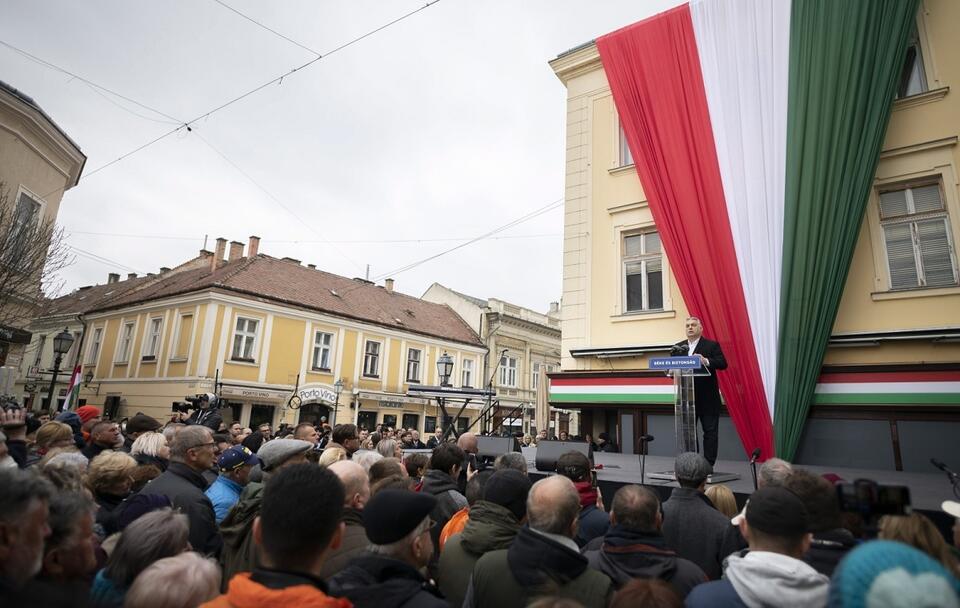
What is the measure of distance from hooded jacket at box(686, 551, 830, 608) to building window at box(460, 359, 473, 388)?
29.9 metres

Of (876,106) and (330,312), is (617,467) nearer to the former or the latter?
(876,106)

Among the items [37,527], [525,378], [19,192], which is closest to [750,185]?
[37,527]

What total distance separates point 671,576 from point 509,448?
16.5ft

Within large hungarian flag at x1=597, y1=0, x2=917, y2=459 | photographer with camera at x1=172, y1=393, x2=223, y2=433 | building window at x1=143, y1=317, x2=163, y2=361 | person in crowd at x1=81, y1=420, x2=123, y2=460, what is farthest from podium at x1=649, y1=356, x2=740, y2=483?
building window at x1=143, y1=317, x2=163, y2=361

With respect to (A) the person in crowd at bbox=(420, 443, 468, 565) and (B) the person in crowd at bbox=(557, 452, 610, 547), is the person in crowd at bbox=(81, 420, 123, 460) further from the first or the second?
(B) the person in crowd at bbox=(557, 452, 610, 547)

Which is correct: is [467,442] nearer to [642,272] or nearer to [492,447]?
[492,447]

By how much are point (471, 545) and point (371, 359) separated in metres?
25.2

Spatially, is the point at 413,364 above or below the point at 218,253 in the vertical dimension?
below

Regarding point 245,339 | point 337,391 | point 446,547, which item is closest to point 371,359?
point 337,391

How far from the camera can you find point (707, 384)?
6.04m

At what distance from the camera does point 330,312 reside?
83.5 ft

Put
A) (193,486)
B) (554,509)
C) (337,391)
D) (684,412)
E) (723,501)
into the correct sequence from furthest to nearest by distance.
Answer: (337,391), (684,412), (723,501), (193,486), (554,509)

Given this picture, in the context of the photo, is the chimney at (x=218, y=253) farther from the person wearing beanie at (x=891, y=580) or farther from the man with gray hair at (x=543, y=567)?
the person wearing beanie at (x=891, y=580)

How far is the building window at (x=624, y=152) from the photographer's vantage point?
10.3m
